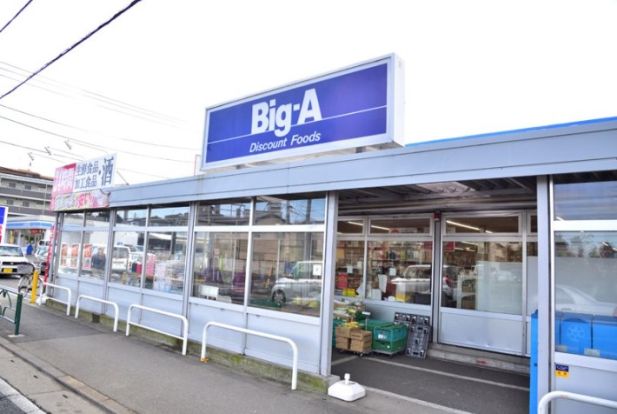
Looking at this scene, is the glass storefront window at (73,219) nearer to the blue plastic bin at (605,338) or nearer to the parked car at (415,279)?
the parked car at (415,279)

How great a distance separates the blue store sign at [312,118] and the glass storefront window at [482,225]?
3.33m

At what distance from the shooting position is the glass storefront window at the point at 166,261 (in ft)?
28.6

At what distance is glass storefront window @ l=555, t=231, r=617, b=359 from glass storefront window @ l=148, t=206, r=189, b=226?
6510 millimetres

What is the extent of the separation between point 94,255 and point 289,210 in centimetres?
703

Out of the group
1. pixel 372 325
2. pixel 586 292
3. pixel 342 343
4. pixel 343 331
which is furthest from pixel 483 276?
pixel 586 292

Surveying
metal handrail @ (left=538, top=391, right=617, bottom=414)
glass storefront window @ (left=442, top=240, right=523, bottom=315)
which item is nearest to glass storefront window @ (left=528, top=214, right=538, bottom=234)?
glass storefront window @ (left=442, top=240, right=523, bottom=315)

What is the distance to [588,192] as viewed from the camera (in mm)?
4434

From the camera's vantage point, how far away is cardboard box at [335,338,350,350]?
26.9 feet

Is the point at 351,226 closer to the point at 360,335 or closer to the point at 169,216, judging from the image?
the point at 360,335

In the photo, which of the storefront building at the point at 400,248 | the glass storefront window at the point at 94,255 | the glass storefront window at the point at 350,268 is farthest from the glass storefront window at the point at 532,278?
the glass storefront window at the point at 94,255

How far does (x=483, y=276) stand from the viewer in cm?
826

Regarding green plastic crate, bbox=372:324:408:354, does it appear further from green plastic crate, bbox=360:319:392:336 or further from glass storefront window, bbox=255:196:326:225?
glass storefront window, bbox=255:196:326:225

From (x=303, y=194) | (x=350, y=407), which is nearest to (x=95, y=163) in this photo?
(x=303, y=194)

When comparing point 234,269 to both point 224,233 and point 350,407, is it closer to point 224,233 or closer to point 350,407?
point 224,233
